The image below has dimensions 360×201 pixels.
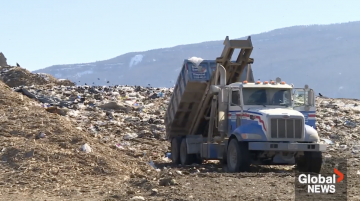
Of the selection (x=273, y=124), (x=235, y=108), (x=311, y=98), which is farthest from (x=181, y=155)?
(x=273, y=124)

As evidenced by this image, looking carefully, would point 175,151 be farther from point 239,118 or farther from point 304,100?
point 304,100

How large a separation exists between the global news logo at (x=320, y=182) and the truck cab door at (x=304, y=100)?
7.39ft

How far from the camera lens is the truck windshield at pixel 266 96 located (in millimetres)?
12539

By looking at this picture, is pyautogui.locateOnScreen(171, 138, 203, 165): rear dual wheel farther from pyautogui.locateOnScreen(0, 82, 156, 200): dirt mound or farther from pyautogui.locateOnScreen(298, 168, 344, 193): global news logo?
pyautogui.locateOnScreen(298, 168, 344, 193): global news logo

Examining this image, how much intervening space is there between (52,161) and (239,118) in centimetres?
391

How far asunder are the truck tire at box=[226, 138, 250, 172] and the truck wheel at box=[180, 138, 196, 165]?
2.20 meters

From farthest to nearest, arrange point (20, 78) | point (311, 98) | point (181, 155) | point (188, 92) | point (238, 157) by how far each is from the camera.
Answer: point (20, 78)
point (181, 155)
point (188, 92)
point (311, 98)
point (238, 157)

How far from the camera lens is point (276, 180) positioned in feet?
32.5

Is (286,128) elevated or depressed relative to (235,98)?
depressed

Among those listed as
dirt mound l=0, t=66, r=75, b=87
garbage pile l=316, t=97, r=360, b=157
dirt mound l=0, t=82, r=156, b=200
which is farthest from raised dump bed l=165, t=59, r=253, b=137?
dirt mound l=0, t=66, r=75, b=87

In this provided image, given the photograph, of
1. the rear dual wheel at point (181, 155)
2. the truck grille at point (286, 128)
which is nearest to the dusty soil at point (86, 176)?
the truck grille at point (286, 128)

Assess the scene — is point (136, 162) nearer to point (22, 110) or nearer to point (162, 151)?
point (22, 110)

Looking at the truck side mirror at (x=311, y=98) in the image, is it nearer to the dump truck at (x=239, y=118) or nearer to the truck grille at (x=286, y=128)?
the dump truck at (x=239, y=118)

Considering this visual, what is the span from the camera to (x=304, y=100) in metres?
12.9
